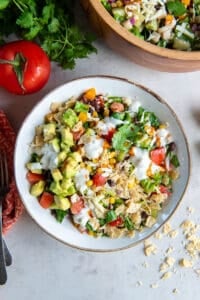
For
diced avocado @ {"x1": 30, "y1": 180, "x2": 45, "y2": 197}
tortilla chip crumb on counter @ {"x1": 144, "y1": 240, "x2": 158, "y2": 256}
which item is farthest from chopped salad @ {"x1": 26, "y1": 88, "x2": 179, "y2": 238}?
tortilla chip crumb on counter @ {"x1": 144, "y1": 240, "x2": 158, "y2": 256}

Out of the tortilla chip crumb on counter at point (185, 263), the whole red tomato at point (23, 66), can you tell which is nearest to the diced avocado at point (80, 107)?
the whole red tomato at point (23, 66)

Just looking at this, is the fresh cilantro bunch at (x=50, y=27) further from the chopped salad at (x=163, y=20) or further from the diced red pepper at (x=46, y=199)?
the diced red pepper at (x=46, y=199)

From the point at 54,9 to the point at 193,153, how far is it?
52cm

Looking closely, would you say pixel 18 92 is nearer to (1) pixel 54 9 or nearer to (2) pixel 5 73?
(2) pixel 5 73

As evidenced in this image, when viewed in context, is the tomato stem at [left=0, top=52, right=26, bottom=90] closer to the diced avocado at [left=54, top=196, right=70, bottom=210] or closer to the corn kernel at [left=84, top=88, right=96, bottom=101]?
the corn kernel at [left=84, top=88, right=96, bottom=101]

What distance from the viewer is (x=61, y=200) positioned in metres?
1.43

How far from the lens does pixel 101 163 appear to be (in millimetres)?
1446

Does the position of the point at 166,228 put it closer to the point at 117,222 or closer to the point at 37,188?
the point at 117,222

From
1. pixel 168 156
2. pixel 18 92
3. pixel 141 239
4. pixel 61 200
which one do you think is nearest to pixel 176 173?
pixel 168 156

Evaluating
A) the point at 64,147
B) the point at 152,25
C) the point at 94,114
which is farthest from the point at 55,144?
the point at 152,25

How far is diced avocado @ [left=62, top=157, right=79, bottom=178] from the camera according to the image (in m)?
1.41

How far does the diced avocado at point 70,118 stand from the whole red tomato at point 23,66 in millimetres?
102

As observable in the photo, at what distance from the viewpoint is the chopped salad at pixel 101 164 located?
1.44 m

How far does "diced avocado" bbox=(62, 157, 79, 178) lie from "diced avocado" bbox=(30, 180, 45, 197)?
0.07 m
